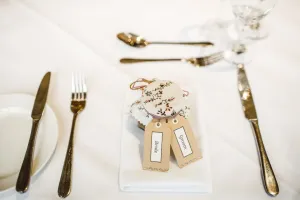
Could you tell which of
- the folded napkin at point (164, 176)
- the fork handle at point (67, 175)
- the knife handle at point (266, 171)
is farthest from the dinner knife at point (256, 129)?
the fork handle at point (67, 175)

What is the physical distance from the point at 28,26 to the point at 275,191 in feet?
2.46

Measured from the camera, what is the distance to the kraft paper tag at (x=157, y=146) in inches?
18.6

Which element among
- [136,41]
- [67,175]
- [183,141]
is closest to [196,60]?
[136,41]

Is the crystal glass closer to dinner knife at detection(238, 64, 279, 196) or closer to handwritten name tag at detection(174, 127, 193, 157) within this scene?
dinner knife at detection(238, 64, 279, 196)

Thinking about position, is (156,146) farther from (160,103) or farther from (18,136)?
(18,136)

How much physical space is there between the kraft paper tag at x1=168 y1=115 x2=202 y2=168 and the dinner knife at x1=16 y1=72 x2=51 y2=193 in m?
0.26

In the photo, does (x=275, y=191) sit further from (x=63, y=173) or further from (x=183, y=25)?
(x=183, y=25)

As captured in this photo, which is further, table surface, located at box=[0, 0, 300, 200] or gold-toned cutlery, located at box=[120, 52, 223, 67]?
gold-toned cutlery, located at box=[120, 52, 223, 67]

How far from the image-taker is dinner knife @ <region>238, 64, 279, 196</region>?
0.48m

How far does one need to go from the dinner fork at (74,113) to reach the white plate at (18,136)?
3 centimetres

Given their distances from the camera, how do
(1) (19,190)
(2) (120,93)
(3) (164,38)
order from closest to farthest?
(1) (19,190)
(2) (120,93)
(3) (164,38)

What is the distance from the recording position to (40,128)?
543 mm

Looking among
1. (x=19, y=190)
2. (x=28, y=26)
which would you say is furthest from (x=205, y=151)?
(x=28, y=26)

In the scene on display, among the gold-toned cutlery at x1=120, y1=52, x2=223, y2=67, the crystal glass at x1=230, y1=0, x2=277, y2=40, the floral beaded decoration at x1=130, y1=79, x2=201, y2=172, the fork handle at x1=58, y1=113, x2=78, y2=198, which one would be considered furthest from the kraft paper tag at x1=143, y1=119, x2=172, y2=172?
the crystal glass at x1=230, y1=0, x2=277, y2=40
